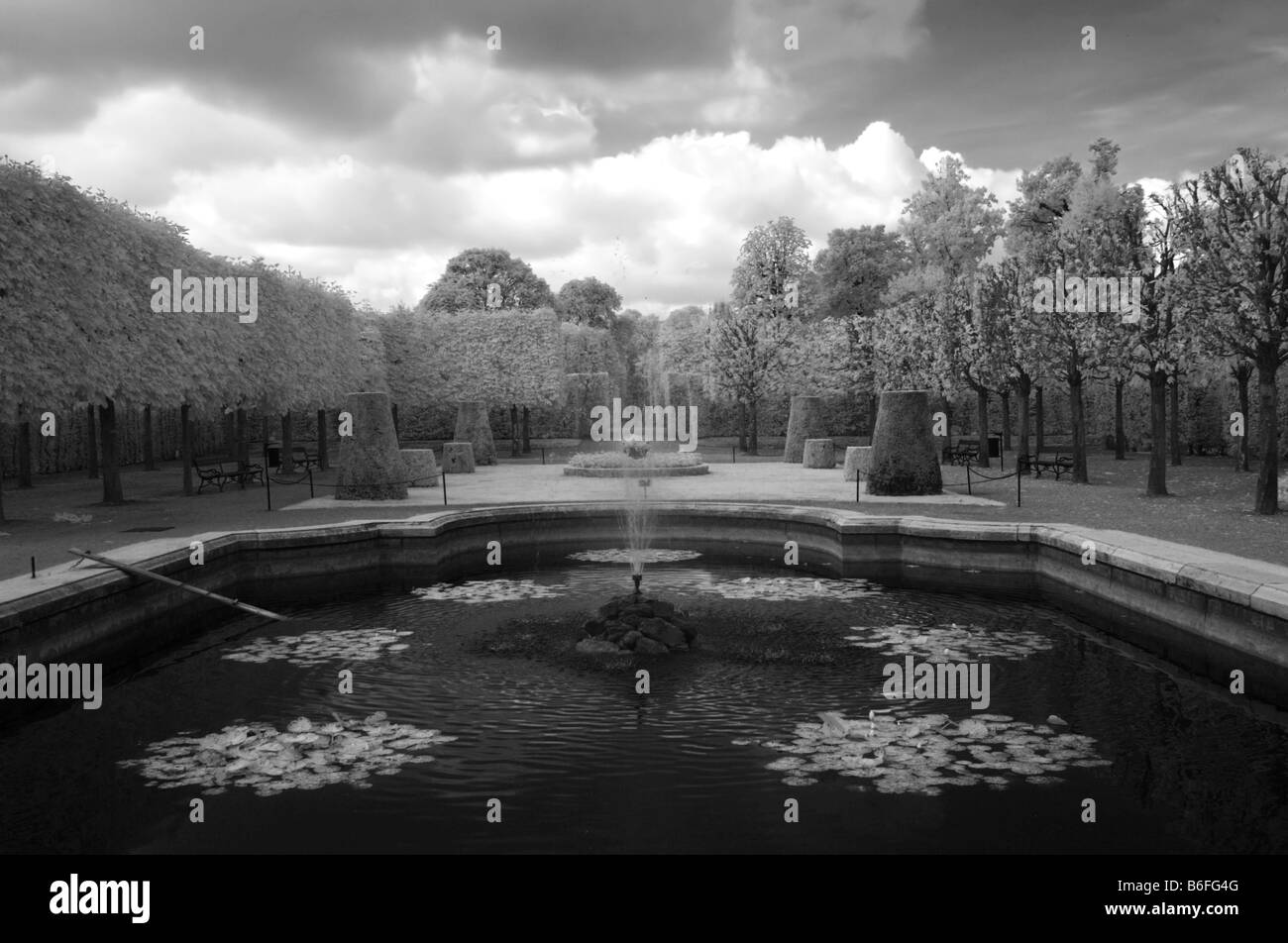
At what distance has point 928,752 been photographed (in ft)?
21.2

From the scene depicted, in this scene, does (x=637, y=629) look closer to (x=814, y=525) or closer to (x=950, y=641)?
(x=950, y=641)

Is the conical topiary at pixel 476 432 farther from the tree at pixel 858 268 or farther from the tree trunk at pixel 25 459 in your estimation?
the tree at pixel 858 268

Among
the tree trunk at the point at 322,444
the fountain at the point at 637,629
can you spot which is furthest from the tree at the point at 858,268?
the fountain at the point at 637,629

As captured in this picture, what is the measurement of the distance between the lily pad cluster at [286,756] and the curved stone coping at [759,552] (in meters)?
2.79

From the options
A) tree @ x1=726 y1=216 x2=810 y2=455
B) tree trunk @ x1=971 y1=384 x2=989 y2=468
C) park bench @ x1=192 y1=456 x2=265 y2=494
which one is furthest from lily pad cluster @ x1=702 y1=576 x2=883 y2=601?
tree @ x1=726 y1=216 x2=810 y2=455

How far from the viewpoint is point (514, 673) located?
335 inches

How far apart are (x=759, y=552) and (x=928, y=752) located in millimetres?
8833

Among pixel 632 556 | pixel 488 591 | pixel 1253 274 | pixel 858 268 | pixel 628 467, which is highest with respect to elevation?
pixel 858 268

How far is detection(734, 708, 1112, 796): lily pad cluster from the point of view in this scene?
19.8 ft

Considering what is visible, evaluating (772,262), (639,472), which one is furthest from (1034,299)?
(772,262)

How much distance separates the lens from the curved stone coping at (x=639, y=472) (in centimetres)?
2494
